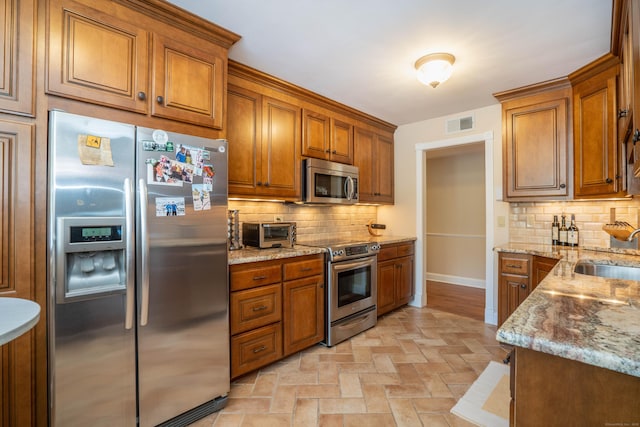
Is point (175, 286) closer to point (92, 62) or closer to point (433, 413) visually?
point (92, 62)

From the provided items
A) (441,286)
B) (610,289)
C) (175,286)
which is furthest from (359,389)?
(441,286)

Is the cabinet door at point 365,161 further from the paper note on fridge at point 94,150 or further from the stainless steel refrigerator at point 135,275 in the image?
the paper note on fridge at point 94,150

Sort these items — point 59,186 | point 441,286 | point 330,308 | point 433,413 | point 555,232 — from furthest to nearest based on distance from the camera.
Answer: point 441,286 → point 555,232 → point 330,308 → point 433,413 → point 59,186

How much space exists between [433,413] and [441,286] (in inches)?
141

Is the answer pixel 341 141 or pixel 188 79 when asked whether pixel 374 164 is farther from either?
pixel 188 79

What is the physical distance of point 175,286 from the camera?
69.4 inches

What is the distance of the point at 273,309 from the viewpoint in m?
2.39

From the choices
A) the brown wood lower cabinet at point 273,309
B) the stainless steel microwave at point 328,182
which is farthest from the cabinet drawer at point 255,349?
the stainless steel microwave at point 328,182

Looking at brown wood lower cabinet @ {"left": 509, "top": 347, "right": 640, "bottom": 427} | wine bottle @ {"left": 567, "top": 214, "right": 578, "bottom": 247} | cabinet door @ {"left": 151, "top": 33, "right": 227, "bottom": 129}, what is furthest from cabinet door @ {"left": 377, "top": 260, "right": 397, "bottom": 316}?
brown wood lower cabinet @ {"left": 509, "top": 347, "right": 640, "bottom": 427}

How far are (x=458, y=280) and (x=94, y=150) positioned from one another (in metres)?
5.48

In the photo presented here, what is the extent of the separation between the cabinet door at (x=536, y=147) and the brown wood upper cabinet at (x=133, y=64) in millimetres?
2918

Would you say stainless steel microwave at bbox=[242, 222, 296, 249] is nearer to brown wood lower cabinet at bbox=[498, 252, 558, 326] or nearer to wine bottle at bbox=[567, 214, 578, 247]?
brown wood lower cabinet at bbox=[498, 252, 558, 326]

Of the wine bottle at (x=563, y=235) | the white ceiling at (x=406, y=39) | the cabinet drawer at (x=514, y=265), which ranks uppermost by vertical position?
the white ceiling at (x=406, y=39)

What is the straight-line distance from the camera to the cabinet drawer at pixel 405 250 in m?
3.75
